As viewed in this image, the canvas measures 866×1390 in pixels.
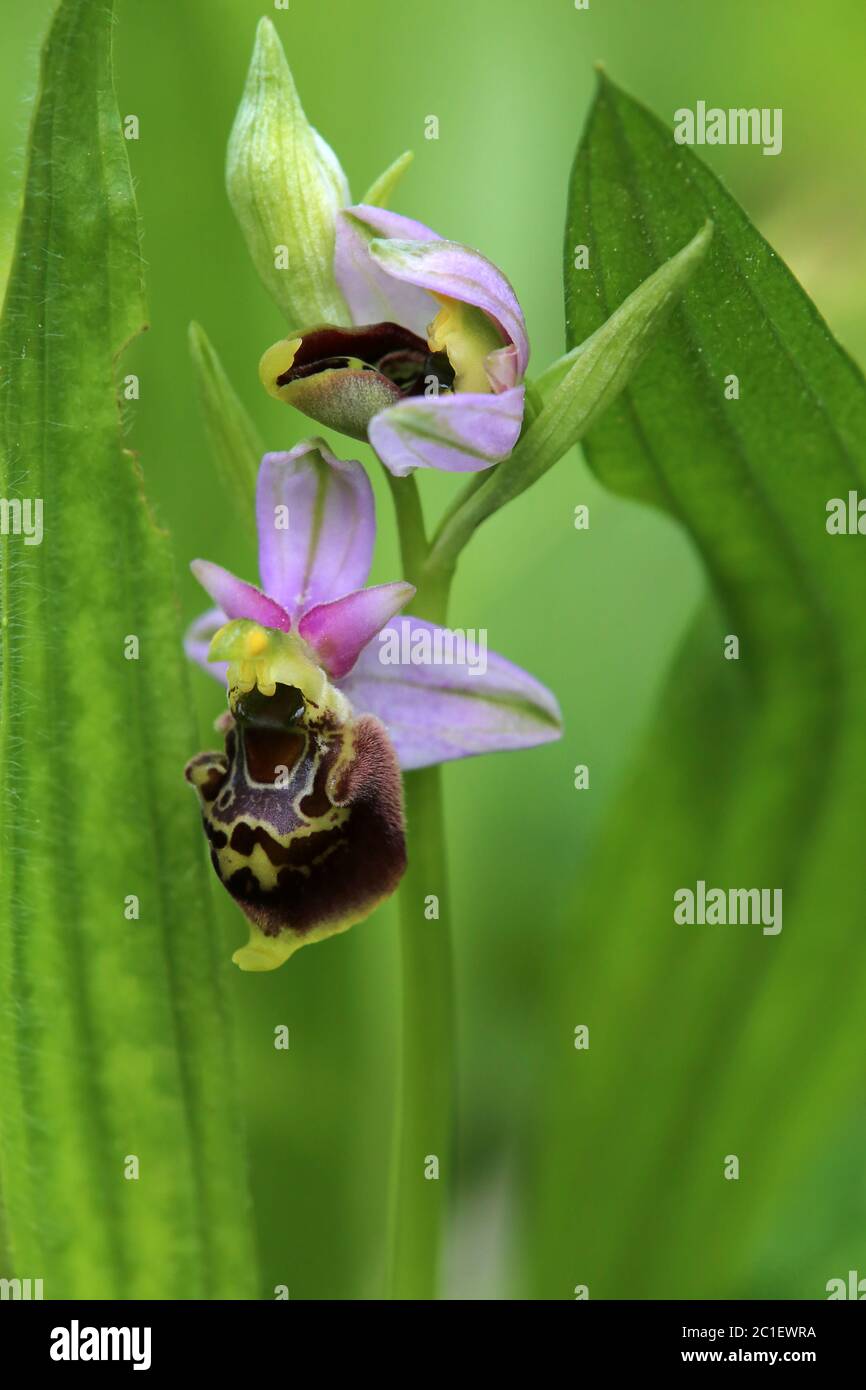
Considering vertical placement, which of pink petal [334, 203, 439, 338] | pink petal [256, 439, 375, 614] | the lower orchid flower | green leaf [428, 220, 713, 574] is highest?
pink petal [334, 203, 439, 338]

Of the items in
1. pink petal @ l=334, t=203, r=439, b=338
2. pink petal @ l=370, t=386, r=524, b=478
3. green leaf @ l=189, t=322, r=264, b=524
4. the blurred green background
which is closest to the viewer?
pink petal @ l=370, t=386, r=524, b=478

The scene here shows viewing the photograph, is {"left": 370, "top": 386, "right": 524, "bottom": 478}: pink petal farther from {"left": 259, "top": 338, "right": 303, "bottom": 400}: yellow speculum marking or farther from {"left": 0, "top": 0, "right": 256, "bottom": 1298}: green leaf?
{"left": 0, "top": 0, "right": 256, "bottom": 1298}: green leaf

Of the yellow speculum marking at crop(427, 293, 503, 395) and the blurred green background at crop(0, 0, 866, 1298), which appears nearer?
the yellow speculum marking at crop(427, 293, 503, 395)

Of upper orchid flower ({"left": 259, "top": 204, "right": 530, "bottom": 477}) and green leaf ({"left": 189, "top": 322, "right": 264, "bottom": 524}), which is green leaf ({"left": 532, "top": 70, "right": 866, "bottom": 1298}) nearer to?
upper orchid flower ({"left": 259, "top": 204, "right": 530, "bottom": 477})

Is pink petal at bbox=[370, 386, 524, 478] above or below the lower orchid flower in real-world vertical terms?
above

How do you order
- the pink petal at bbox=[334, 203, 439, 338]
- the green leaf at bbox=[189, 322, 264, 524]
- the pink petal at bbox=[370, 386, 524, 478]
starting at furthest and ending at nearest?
the green leaf at bbox=[189, 322, 264, 524]
the pink petal at bbox=[334, 203, 439, 338]
the pink petal at bbox=[370, 386, 524, 478]

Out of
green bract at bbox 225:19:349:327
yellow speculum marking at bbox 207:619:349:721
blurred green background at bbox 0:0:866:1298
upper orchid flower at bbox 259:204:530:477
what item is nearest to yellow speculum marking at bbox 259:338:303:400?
upper orchid flower at bbox 259:204:530:477
